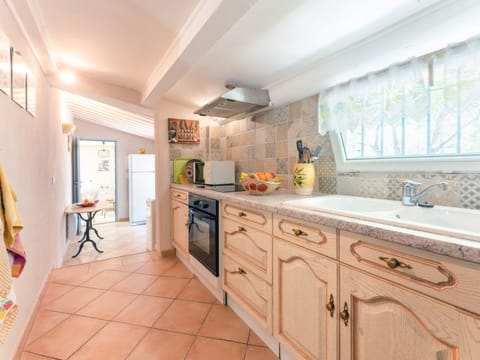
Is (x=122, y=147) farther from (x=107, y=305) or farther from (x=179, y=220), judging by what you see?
(x=107, y=305)

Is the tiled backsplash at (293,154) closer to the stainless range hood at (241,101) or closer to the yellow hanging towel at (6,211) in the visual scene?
the stainless range hood at (241,101)

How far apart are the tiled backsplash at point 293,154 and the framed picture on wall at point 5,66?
5.87 ft

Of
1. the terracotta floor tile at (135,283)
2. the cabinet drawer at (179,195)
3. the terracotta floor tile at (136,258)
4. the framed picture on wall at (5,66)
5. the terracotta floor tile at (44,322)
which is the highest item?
the framed picture on wall at (5,66)

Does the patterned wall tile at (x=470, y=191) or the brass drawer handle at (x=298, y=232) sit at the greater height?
the patterned wall tile at (x=470, y=191)

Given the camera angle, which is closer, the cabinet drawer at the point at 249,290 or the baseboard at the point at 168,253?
the cabinet drawer at the point at 249,290

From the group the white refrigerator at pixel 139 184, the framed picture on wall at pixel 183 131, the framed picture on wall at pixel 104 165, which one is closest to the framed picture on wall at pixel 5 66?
the framed picture on wall at pixel 183 131

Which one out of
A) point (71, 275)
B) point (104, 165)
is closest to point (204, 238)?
point (71, 275)

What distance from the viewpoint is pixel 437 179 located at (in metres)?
1.19

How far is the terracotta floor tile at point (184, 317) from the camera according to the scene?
1654mm

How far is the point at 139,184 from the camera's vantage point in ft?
16.7

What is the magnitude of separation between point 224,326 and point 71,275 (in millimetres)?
1881

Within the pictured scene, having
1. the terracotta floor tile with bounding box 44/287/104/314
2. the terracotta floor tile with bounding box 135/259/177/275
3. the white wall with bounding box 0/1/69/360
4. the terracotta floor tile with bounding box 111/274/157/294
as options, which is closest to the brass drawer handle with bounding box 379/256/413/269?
the white wall with bounding box 0/1/69/360

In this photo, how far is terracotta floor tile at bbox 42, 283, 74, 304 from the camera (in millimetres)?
2016

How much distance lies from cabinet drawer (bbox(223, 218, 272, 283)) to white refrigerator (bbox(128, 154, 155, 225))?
3.72 metres
